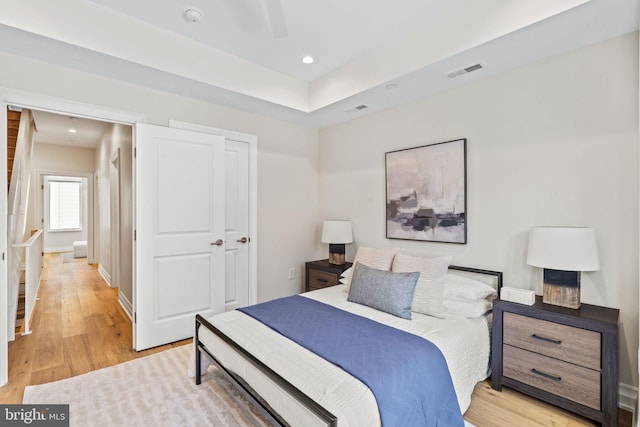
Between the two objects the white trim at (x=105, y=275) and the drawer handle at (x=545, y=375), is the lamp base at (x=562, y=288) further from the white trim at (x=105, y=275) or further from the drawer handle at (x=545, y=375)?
the white trim at (x=105, y=275)

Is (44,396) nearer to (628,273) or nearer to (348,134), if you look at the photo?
(348,134)

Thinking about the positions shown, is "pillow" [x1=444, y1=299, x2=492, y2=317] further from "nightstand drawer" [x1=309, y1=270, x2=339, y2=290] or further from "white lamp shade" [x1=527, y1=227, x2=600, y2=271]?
"nightstand drawer" [x1=309, y1=270, x2=339, y2=290]

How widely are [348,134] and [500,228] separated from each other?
216 centimetres

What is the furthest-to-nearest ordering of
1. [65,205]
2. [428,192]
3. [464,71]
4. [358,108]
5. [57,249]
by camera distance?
1. [65,205]
2. [57,249]
3. [358,108]
4. [428,192]
5. [464,71]

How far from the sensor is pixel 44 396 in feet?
7.32

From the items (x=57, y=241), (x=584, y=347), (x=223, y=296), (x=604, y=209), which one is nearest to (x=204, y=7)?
(x=223, y=296)

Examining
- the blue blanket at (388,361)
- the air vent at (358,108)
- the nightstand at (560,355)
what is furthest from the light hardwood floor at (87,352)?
the air vent at (358,108)

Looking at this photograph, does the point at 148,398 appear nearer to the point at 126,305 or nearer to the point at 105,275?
the point at 126,305

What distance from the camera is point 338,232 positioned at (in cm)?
382

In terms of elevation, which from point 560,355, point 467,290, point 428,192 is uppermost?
point 428,192

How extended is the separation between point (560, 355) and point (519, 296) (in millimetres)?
408

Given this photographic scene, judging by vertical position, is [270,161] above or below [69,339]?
above

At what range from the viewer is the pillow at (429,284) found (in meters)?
2.39

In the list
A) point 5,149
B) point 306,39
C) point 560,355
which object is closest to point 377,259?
point 560,355
